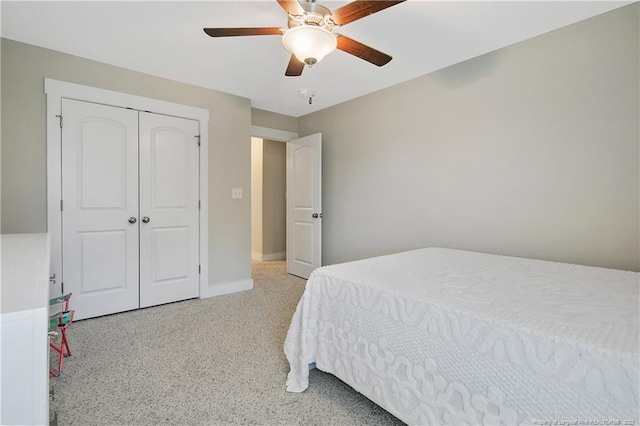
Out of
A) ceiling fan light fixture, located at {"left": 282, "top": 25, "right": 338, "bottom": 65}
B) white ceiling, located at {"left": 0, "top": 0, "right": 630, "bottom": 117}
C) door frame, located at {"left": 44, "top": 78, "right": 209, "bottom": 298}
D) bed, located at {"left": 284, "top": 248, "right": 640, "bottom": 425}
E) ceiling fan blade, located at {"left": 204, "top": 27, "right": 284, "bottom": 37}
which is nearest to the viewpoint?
bed, located at {"left": 284, "top": 248, "right": 640, "bottom": 425}

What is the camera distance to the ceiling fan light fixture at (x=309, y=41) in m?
1.61

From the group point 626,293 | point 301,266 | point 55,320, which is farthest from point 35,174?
point 626,293

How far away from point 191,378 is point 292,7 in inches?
85.5

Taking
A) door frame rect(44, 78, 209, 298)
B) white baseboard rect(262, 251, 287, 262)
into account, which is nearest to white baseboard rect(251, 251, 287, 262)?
white baseboard rect(262, 251, 287, 262)

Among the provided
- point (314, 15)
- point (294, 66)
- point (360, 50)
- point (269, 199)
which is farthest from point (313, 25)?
point (269, 199)

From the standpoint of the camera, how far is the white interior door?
159 inches

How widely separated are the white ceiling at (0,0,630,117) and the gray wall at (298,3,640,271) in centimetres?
22

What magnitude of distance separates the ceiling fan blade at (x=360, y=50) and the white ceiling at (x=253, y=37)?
29cm

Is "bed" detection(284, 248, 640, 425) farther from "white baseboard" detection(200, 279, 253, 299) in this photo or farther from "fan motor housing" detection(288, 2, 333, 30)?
"white baseboard" detection(200, 279, 253, 299)

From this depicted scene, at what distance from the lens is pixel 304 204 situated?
4.24 m

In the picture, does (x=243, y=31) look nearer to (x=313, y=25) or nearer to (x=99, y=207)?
(x=313, y=25)

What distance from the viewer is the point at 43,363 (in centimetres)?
61

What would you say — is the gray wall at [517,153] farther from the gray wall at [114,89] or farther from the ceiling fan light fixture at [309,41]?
the ceiling fan light fixture at [309,41]

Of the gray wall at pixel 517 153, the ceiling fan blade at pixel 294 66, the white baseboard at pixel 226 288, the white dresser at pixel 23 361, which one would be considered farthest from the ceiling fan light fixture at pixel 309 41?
the white baseboard at pixel 226 288
